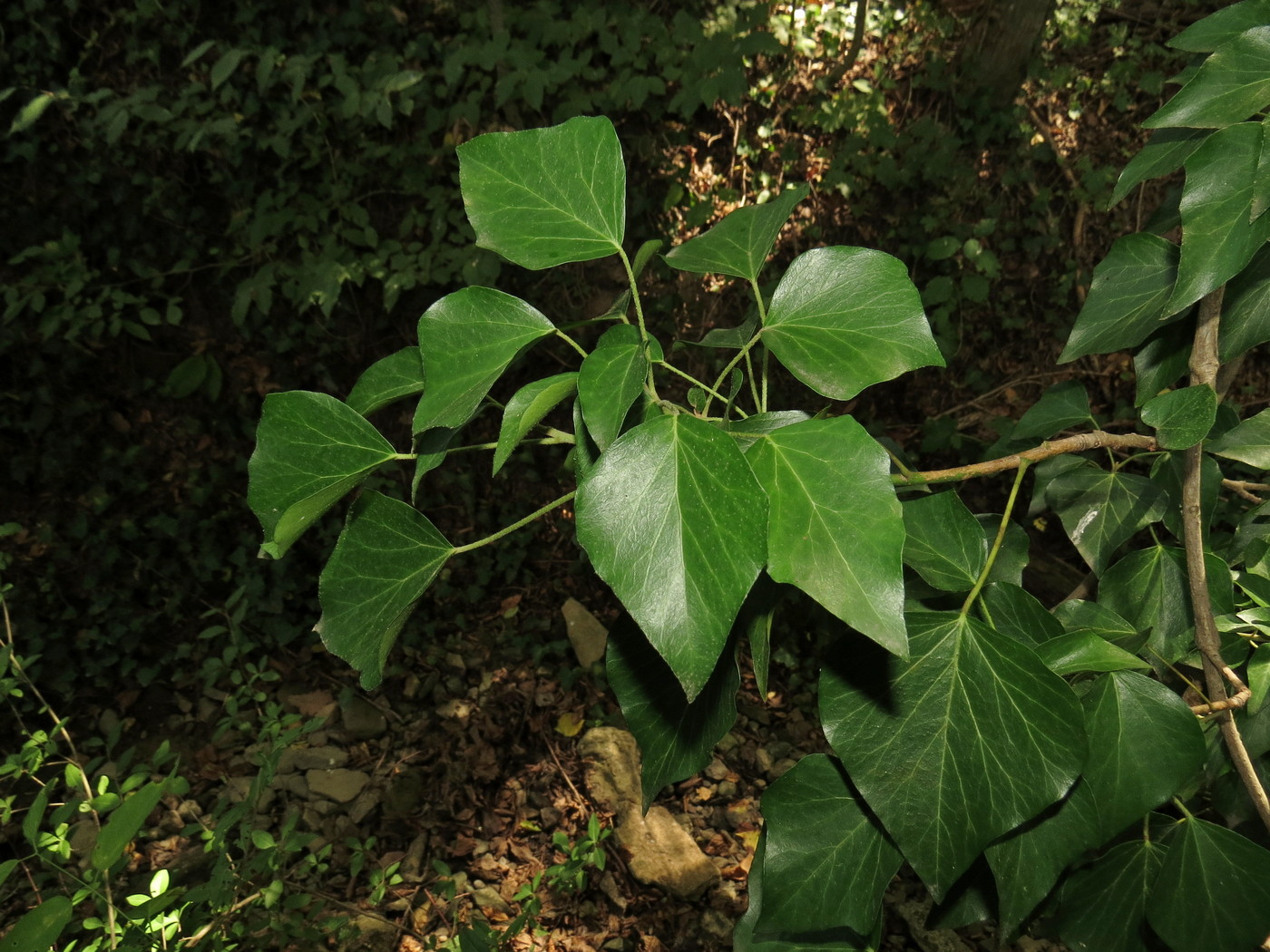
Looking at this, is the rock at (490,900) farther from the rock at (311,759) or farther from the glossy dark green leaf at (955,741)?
the glossy dark green leaf at (955,741)

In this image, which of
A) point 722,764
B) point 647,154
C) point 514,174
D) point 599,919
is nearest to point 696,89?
point 647,154

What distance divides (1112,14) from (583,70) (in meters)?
2.65

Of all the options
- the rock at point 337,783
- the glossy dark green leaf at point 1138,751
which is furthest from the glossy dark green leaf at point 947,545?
the rock at point 337,783

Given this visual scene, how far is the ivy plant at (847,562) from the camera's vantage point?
513 millimetres

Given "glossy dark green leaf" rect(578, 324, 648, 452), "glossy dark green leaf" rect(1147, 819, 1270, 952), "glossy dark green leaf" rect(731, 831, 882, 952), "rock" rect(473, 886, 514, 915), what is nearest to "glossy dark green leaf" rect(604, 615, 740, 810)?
"glossy dark green leaf" rect(731, 831, 882, 952)

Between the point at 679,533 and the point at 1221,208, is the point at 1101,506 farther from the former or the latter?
the point at 679,533

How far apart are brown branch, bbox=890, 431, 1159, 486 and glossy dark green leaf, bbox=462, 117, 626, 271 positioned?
0.33 metres

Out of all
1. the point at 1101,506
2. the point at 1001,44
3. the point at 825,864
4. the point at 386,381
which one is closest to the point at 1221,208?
the point at 1101,506

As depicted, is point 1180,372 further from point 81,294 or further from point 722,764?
point 81,294

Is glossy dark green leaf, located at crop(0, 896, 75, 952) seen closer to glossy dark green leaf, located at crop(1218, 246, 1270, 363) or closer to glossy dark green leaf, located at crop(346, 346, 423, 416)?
glossy dark green leaf, located at crop(346, 346, 423, 416)

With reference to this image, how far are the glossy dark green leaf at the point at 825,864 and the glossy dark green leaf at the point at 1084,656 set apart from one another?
0.21 metres

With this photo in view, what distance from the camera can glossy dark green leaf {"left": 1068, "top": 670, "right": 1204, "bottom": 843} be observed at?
0.68 meters

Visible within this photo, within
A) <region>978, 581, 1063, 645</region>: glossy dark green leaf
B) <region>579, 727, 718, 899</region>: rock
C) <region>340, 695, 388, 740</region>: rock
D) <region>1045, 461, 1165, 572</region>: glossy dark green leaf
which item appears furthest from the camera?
<region>340, 695, 388, 740</region>: rock

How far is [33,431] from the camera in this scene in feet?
9.82
